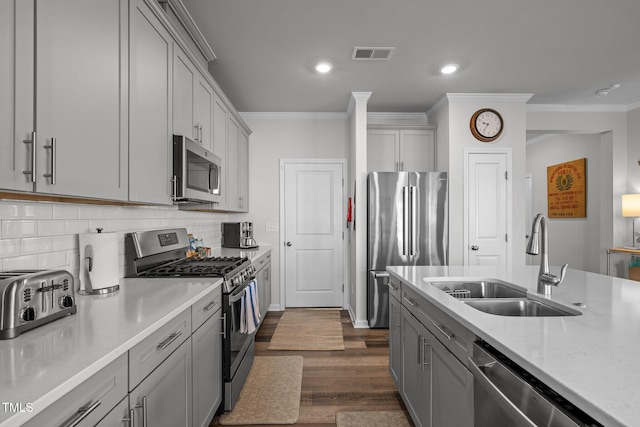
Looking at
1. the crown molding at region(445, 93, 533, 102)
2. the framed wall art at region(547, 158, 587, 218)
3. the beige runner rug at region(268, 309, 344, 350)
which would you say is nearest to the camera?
the beige runner rug at region(268, 309, 344, 350)

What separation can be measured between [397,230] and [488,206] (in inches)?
45.6

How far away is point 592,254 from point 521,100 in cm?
296

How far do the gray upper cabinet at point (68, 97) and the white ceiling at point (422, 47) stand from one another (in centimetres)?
114

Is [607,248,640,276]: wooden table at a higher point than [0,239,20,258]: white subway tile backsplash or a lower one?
lower

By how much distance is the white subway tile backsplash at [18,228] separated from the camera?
4.43ft

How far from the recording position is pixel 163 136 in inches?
79.4

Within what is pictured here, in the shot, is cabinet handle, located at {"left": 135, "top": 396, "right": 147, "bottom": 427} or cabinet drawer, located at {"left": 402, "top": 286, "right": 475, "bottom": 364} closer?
cabinet handle, located at {"left": 135, "top": 396, "right": 147, "bottom": 427}

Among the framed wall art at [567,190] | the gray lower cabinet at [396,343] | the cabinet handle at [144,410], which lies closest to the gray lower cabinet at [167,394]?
the cabinet handle at [144,410]

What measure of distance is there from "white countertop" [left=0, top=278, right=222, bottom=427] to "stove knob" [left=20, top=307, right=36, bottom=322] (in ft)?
0.14

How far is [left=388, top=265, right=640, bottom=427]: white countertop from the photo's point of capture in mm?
732

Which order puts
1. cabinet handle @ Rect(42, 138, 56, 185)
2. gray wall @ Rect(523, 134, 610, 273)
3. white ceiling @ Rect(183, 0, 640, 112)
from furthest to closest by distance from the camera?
gray wall @ Rect(523, 134, 610, 273)
white ceiling @ Rect(183, 0, 640, 112)
cabinet handle @ Rect(42, 138, 56, 185)

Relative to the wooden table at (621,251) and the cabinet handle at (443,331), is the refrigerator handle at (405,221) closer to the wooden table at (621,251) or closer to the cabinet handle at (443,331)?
the cabinet handle at (443,331)

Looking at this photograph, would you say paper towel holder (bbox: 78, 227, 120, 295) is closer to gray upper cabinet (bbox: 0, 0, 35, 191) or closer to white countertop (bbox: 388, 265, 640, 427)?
gray upper cabinet (bbox: 0, 0, 35, 191)

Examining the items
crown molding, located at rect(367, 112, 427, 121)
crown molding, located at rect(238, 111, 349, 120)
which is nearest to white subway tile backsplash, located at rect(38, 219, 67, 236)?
crown molding, located at rect(238, 111, 349, 120)
